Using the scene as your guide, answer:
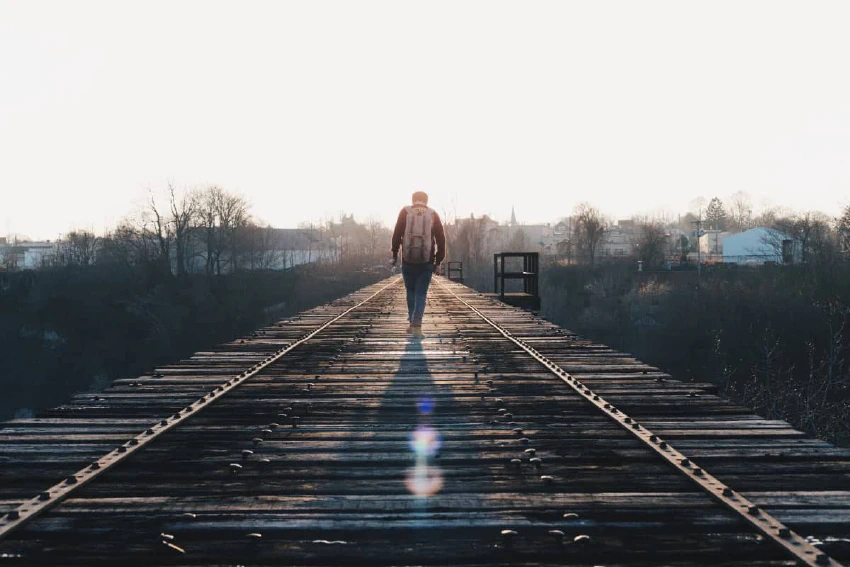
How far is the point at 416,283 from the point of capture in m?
9.99

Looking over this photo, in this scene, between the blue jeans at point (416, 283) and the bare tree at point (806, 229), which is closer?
the blue jeans at point (416, 283)

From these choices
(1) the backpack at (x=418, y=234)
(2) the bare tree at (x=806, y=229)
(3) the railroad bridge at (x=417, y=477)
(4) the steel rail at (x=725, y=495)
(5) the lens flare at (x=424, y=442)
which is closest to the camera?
(4) the steel rail at (x=725, y=495)

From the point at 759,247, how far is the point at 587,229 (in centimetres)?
1865

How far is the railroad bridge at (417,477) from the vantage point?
2676 mm

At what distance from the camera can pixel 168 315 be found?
62.8 meters

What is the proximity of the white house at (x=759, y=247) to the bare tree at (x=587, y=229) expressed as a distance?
46.7 ft

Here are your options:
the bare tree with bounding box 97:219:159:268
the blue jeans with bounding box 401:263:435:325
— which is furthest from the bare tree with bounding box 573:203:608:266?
the blue jeans with bounding box 401:263:435:325

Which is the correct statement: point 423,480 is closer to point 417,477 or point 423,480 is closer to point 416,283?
point 417,477

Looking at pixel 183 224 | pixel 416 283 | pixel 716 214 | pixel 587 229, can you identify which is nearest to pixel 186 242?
pixel 183 224

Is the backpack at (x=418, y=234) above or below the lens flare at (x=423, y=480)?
above

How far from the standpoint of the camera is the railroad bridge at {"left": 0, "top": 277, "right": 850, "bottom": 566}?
2676 millimetres

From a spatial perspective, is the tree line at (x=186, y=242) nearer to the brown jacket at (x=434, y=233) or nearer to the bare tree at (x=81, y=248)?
the bare tree at (x=81, y=248)

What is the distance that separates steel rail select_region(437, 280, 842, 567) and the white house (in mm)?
66515

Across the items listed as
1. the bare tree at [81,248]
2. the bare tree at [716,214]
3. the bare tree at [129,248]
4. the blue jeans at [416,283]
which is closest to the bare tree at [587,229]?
the bare tree at [129,248]
